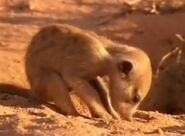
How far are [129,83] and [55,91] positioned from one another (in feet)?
2.83

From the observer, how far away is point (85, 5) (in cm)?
1421

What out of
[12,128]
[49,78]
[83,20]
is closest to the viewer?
[12,128]

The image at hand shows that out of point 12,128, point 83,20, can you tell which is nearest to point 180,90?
point 83,20

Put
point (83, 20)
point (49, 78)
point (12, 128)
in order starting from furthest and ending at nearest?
point (83, 20)
point (49, 78)
point (12, 128)

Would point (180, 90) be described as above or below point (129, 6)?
below

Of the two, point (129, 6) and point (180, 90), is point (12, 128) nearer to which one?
point (180, 90)

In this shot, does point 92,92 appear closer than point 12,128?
No

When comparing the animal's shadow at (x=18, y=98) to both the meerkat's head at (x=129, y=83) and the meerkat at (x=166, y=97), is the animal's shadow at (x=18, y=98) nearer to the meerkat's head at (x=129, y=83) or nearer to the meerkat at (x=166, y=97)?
the meerkat's head at (x=129, y=83)

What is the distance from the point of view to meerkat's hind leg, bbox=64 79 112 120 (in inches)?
330

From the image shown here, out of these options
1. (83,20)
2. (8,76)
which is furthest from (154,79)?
(83,20)

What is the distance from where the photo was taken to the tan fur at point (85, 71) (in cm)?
845

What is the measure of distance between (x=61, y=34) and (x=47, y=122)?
2040mm

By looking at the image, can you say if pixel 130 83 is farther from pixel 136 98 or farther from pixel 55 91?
pixel 55 91

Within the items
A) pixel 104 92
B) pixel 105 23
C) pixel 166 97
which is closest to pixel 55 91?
pixel 104 92
